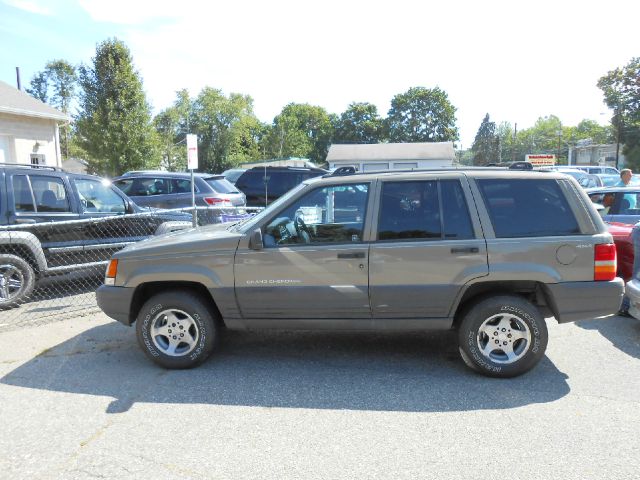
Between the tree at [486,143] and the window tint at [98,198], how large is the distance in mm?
88323

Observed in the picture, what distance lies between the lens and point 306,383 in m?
4.05

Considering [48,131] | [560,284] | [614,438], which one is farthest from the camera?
[48,131]

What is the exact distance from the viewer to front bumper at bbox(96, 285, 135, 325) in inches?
170

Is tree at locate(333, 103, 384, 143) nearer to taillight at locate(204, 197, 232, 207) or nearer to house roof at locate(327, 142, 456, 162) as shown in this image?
house roof at locate(327, 142, 456, 162)

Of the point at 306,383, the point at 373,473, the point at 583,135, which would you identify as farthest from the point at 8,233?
the point at 583,135

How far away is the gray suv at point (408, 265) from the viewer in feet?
13.0

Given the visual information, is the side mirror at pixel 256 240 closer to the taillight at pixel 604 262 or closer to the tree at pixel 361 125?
→ the taillight at pixel 604 262

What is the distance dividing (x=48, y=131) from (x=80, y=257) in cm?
1500

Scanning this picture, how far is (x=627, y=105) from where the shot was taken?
172 feet

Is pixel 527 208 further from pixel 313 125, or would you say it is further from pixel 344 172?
pixel 313 125

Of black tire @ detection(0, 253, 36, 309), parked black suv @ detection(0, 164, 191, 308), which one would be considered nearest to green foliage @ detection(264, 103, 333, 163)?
parked black suv @ detection(0, 164, 191, 308)

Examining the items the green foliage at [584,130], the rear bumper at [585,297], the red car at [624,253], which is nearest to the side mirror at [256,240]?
the rear bumper at [585,297]

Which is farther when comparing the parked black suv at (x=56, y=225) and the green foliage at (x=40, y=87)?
the green foliage at (x=40, y=87)

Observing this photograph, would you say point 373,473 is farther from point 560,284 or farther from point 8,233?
point 8,233
